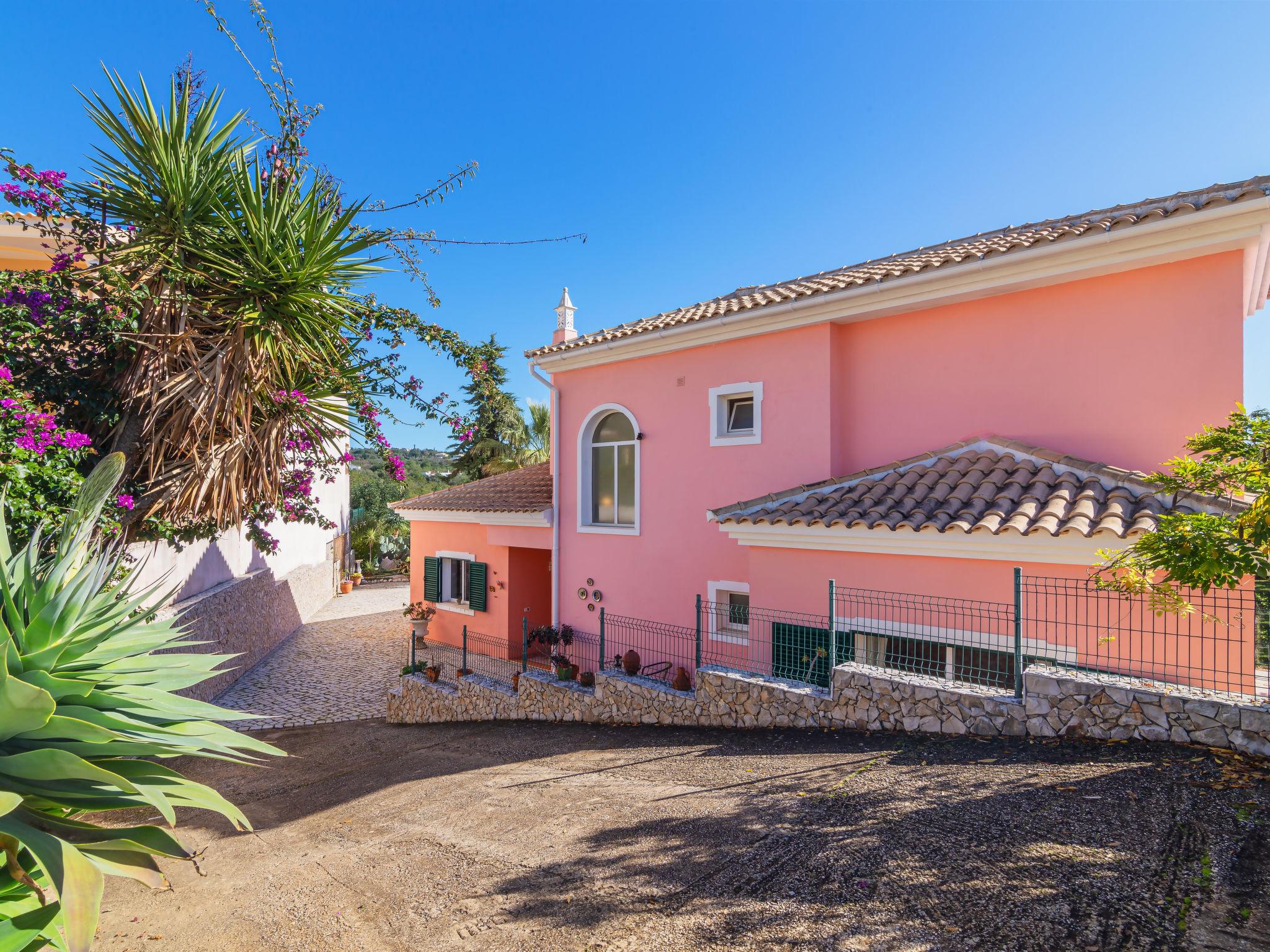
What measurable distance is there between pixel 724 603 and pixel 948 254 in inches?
258

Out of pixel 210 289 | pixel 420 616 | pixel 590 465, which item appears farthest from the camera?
pixel 420 616

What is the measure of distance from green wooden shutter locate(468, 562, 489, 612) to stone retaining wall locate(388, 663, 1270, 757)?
5.41 metres

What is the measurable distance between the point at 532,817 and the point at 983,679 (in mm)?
5190

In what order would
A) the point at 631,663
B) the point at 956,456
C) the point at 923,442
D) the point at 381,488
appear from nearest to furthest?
the point at 956,456 < the point at 923,442 < the point at 631,663 < the point at 381,488

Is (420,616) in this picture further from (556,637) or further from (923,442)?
(923,442)

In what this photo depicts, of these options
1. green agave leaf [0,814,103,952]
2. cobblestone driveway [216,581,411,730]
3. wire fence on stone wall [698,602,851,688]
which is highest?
green agave leaf [0,814,103,952]

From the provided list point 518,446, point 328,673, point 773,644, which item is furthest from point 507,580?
point 518,446

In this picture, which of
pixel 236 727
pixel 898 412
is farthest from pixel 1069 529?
pixel 236 727

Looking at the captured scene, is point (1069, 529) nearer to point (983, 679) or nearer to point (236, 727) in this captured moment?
point (983, 679)

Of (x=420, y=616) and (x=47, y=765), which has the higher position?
(x=47, y=765)

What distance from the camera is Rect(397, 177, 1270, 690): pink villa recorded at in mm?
6910

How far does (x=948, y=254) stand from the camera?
30.3 feet

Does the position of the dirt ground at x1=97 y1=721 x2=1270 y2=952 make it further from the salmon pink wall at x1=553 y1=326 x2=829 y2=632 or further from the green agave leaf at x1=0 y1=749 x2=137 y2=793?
the salmon pink wall at x1=553 y1=326 x2=829 y2=632

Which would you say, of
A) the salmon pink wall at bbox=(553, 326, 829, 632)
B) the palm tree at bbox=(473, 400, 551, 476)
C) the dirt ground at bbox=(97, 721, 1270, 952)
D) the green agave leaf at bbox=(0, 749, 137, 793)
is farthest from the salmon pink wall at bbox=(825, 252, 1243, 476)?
the palm tree at bbox=(473, 400, 551, 476)
